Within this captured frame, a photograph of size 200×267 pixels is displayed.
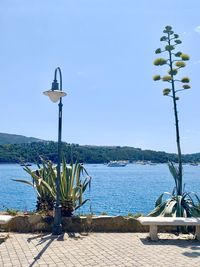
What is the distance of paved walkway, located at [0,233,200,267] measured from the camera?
18.8ft

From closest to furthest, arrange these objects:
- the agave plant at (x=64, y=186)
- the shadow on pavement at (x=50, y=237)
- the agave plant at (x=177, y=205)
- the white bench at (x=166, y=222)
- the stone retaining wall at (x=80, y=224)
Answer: the shadow on pavement at (x=50, y=237)
the white bench at (x=166, y=222)
the stone retaining wall at (x=80, y=224)
the agave plant at (x=177, y=205)
the agave plant at (x=64, y=186)

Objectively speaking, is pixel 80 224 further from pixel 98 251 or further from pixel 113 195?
pixel 113 195

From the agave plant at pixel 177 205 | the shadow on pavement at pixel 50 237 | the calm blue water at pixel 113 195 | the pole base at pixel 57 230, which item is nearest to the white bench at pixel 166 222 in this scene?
the agave plant at pixel 177 205

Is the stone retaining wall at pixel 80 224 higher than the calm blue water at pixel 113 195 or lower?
higher

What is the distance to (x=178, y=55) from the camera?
29.3 ft

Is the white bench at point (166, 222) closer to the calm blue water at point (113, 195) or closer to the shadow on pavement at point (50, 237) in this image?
the shadow on pavement at point (50, 237)

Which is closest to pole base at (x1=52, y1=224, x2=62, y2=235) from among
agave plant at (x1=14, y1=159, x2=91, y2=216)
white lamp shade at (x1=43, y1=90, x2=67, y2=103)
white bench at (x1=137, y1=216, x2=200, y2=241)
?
agave plant at (x1=14, y1=159, x2=91, y2=216)

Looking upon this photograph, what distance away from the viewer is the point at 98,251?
6441 millimetres

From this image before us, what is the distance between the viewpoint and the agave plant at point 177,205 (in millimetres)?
8177

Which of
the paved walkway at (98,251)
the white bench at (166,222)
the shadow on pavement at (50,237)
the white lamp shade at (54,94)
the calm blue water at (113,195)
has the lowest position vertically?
the calm blue water at (113,195)

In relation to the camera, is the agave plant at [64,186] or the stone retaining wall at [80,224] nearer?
the stone retaining wall at [80,224]

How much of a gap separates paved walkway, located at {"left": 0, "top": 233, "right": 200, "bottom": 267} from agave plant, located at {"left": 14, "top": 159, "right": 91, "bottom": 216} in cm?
104

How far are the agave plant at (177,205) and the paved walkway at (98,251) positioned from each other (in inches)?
22.0

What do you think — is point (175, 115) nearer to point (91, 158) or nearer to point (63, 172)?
point (63, 172)
